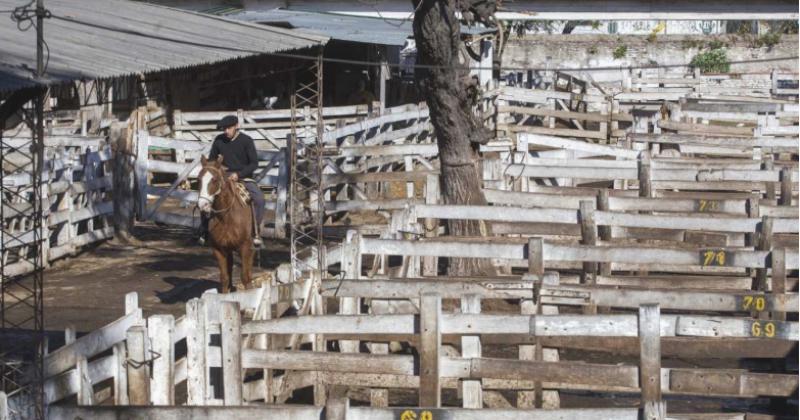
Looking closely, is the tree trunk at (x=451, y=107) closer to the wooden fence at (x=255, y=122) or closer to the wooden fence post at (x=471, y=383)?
the wooden fence post at (x=471, y=383)

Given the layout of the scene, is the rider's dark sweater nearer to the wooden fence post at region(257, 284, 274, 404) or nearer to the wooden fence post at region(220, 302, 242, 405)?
the wooden fence post at region(257, 284, 274, 404)

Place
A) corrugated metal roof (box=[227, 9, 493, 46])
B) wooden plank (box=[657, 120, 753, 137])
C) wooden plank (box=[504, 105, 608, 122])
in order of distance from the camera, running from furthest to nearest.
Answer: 1. wooden plank (box=[504, 105, 608, 122])
2. corrugated metal roof (box=[227, 9, 493, 46])
3. wooden plank (box=[657, 120, 753, 137])

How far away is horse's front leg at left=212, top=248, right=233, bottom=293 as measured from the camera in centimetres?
1645

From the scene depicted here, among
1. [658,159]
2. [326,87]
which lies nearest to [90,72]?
[658,159]

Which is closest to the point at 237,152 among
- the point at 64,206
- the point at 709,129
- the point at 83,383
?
the point at 64,206

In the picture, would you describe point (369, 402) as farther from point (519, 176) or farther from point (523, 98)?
point (523, 98)

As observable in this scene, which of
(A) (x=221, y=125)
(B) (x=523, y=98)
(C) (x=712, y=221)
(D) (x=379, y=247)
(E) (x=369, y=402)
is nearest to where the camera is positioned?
(E) (x=369, y=402)

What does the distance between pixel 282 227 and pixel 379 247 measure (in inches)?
358

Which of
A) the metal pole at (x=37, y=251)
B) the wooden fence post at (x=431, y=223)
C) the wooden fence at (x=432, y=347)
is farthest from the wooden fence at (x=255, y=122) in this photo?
the wooden fence at (x=432, y=347)

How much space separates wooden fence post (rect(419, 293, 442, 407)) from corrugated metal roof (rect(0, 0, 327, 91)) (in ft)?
13.3

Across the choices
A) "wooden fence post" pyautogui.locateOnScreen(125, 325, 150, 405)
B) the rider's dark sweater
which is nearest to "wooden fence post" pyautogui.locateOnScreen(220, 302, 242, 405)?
"wooden fence post" pyautogui.locateOnScreen(125, 325, 150, 405)

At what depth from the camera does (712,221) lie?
49.2 feet

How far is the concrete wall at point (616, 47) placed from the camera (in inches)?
1854

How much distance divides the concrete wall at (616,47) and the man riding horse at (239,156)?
3006 cm
